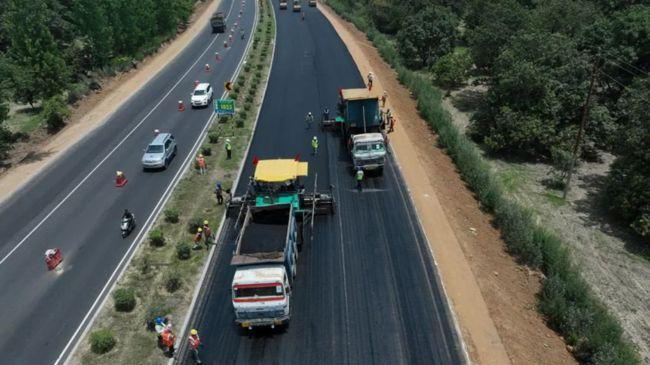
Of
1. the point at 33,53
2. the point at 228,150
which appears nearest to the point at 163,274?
the point at 228,150

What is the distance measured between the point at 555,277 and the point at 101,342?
2088 centimetres

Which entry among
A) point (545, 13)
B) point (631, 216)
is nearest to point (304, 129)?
point (631, 216)

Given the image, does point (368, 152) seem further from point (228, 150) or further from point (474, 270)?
point (228, 150)

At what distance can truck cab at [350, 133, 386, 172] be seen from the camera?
31047 millimetres

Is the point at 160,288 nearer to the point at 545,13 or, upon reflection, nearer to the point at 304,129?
the point at 304,129

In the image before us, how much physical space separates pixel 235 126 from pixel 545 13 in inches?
1623

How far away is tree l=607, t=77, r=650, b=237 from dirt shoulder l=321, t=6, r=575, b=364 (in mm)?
10136

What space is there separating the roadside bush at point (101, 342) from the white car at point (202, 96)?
1231 inches

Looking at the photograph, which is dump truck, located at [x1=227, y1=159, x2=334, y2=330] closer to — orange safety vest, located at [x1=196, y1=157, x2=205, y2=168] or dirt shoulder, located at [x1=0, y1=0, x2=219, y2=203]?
orange safety vest, located at [x1=196, y1=157, x2=205, y2=168]

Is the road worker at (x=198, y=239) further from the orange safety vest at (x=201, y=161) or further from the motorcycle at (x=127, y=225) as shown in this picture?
the orange safety vest at (x=201, y=161)

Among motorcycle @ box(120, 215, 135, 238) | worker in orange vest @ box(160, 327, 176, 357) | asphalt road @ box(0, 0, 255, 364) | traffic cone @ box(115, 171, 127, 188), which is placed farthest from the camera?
traffic cone @ box(115, 171, 127, 188)

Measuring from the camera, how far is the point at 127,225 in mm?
27109

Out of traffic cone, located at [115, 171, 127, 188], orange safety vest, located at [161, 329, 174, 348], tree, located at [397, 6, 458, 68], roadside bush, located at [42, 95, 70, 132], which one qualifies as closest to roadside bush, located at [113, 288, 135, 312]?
orange safety vest, located at [161, 329, 174, 348]

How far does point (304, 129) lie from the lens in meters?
40.2
